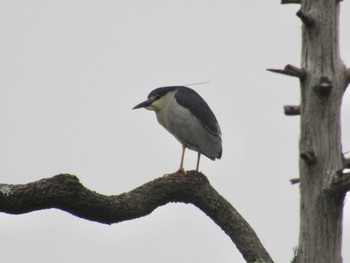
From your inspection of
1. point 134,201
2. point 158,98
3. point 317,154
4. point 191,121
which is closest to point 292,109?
point 317,154

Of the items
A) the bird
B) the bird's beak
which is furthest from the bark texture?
the bird's beak

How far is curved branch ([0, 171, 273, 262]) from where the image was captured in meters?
5.27

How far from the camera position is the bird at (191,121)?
934 centimetres

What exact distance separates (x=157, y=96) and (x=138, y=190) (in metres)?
3.89

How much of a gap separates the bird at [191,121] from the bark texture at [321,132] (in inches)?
140

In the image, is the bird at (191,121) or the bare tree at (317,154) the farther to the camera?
the bird at (191,121)

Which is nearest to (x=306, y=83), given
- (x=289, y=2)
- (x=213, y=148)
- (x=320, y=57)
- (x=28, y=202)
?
(x=320, y=57)

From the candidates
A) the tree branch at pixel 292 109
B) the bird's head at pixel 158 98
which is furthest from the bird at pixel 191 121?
the tree branch at pixel 292 109

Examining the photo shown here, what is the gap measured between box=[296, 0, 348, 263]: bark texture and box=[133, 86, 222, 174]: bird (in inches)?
140

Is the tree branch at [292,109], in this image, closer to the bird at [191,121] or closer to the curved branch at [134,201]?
the curved branch at [134,201]

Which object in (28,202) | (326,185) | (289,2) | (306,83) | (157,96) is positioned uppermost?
(157,96)

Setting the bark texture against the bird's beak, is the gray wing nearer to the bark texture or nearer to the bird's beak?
the bird's beak

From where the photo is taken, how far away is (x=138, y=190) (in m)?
6.07

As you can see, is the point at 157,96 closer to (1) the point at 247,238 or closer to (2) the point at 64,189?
(1) the point at 247,238
